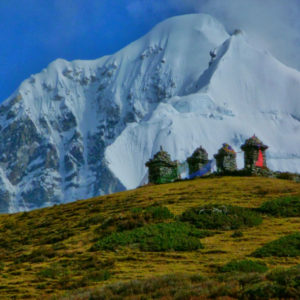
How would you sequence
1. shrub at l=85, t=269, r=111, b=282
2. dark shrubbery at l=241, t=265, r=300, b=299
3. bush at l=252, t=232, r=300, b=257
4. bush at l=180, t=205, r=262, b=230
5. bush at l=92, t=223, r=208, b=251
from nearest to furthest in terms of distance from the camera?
dark shrubbery at l=241, t=265, r=300, b=299 → shrub at l=85, t=269, r=111, b=282 → bush at l=252, t=232, r=300, b=257 → bush at l=92, t=223, r=208, b=251 → bush at l=180, t=205, r=262, b=230

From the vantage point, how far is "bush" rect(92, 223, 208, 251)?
19109 mm

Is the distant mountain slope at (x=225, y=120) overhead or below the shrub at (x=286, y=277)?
overhead

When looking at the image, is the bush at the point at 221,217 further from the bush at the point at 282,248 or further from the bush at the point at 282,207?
the bush at the point at 282,248

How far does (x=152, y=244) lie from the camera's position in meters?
19.4

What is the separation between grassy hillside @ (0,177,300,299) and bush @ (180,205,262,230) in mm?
37

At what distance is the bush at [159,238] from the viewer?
62.7ft

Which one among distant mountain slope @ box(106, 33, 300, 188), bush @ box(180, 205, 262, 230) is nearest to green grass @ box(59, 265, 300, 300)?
bush @ box(180, 205, 262, 230)

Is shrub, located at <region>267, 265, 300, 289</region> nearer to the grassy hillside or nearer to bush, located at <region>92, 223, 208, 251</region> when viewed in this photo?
the grassy hillside

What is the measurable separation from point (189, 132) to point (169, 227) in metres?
135

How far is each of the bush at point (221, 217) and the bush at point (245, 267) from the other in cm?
556

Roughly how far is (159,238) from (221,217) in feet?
11.1

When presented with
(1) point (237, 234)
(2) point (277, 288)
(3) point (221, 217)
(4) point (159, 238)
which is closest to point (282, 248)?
(1) point (237, 234)

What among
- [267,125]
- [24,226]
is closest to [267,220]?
[24,226]

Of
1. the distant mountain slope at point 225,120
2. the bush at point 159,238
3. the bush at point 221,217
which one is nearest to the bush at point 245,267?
the bush at point 159,238
